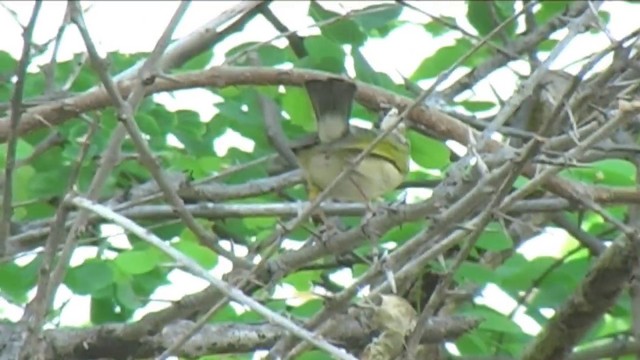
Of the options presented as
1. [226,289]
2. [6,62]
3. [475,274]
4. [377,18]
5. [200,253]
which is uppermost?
[377,18]

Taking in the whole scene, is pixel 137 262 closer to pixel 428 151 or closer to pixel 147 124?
pixel 147 124

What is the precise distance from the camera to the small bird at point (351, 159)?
3.74m

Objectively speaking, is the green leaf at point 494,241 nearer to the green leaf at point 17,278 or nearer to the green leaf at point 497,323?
the green leaf at point 497,323

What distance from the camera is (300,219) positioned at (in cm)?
253

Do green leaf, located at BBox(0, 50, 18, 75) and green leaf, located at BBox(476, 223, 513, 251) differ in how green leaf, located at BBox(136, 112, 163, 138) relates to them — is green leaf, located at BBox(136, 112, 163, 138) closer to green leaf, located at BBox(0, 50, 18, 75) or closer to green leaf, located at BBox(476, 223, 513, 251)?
green leaf, located at BBox(0, 50, 18, 75)

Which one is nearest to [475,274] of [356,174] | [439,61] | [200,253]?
[356,174]

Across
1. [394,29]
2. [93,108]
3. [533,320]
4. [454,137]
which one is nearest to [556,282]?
[533,320]

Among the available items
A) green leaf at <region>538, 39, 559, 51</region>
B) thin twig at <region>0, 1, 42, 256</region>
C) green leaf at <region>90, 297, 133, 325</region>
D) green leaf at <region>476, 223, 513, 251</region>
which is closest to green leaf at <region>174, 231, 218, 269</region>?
green leaf at <region>90, 297, 133, 325</region>

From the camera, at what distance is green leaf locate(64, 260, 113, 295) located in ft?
11.0

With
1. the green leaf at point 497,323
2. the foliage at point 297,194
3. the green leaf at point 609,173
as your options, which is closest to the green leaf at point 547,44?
the foliage at point 297,194

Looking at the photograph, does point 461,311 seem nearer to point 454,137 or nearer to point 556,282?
point 556,282

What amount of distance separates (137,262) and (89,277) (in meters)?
0.13

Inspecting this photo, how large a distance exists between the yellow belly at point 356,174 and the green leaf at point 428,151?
140mm

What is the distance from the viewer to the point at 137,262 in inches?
133
